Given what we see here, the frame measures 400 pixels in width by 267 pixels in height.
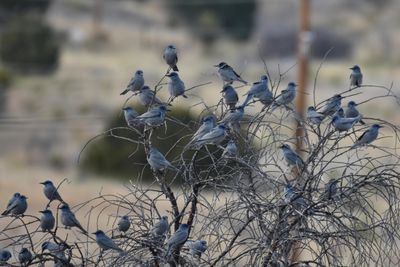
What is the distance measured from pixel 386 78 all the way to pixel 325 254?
1426 inches

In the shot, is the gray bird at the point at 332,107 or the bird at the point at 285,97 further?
the gray bird at the point at 332,107

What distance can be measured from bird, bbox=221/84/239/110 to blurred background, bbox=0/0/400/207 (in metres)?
11.7

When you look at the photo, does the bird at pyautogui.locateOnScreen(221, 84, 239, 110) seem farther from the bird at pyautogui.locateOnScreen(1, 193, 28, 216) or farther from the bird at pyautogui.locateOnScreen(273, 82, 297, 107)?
the bird at pyautogui.locateOnScreen(1, 193, 28, 216)

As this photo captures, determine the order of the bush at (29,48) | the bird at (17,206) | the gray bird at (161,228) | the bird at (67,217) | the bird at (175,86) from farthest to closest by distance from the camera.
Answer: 1. the bush at (29,48)
2. the bird at (175,86)
3. the bird at (17,206)
4. the bird at (67,217)
5. the gray bird at (161,228)

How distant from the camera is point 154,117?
24.4 ft

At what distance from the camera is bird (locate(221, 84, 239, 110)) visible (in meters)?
7.63

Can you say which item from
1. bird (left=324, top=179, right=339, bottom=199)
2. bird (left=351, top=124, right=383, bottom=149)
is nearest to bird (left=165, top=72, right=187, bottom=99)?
bird (left=351, top=124, right=383, bottom=149)

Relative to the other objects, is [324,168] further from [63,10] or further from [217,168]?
[63,10]

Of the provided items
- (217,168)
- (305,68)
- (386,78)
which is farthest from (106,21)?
(217,168)

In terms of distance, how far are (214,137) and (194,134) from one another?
0.20m

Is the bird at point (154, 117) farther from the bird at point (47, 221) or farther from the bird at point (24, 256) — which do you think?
the bird at point (24, 256)

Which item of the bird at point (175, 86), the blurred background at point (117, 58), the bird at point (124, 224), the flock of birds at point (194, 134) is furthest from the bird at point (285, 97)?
the blurred background at point (117, 58)

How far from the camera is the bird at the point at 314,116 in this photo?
24.2ft

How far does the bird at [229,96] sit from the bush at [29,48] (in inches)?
1499
